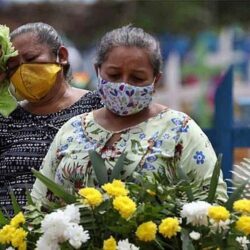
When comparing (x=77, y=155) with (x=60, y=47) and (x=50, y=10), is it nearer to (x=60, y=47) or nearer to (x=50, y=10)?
(x=60, y=47)

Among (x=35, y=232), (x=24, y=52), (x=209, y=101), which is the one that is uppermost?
(x=24, y=52)

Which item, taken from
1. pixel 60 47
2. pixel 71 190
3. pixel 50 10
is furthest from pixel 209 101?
pixel 71 190

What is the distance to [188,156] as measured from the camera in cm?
350

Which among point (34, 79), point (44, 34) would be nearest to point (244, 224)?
point (34, 79)

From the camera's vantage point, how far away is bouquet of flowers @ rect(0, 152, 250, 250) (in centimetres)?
305

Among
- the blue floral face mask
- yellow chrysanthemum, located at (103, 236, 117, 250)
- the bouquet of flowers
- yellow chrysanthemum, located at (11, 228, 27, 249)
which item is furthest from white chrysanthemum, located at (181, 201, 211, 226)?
the blue floral face mask

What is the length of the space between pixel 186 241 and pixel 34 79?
4.92ft

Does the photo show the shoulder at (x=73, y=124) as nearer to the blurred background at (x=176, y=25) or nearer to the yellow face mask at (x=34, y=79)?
the yellow face mask at (x=34, y=79)

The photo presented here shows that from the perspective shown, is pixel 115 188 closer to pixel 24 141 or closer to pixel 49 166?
pixel 49 166

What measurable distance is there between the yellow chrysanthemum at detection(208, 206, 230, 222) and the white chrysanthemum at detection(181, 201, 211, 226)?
21 mm

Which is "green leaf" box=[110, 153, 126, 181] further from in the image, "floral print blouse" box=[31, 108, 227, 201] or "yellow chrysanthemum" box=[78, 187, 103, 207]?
"yellow chrysanthemum" box=[78, 187, 103, 207]

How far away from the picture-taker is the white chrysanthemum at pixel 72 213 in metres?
3.06

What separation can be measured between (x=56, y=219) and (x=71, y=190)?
35cm

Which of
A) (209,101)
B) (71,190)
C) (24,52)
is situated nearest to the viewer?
(71,190)
